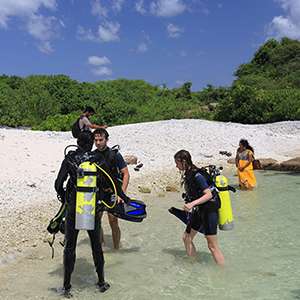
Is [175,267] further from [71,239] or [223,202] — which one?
[71,239]

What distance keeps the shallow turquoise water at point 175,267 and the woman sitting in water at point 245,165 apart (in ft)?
8.62

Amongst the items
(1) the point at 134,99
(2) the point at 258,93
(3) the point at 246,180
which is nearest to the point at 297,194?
(3) the point at 246,180

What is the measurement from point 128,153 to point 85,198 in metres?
12.1

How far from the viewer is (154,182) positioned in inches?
443

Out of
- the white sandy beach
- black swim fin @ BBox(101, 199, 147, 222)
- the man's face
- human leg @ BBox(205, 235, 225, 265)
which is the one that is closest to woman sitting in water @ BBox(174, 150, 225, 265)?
human leg @ BBox(205, 235, 225, 265)

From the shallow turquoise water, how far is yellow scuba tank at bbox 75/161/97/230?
1135mm

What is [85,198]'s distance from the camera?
3.47 m

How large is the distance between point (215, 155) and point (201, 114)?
1613 centimetres

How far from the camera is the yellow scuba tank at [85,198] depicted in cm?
346

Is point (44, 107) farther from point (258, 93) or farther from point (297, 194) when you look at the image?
point (297, 194)

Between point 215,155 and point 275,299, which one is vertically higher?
point 215,155

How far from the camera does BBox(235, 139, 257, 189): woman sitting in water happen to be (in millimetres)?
9633

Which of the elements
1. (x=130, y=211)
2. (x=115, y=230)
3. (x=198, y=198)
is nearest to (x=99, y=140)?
(x=130, y=211)

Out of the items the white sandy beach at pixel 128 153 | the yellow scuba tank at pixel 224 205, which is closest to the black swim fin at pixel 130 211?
the yellow scuba tank at pixel 224 205
